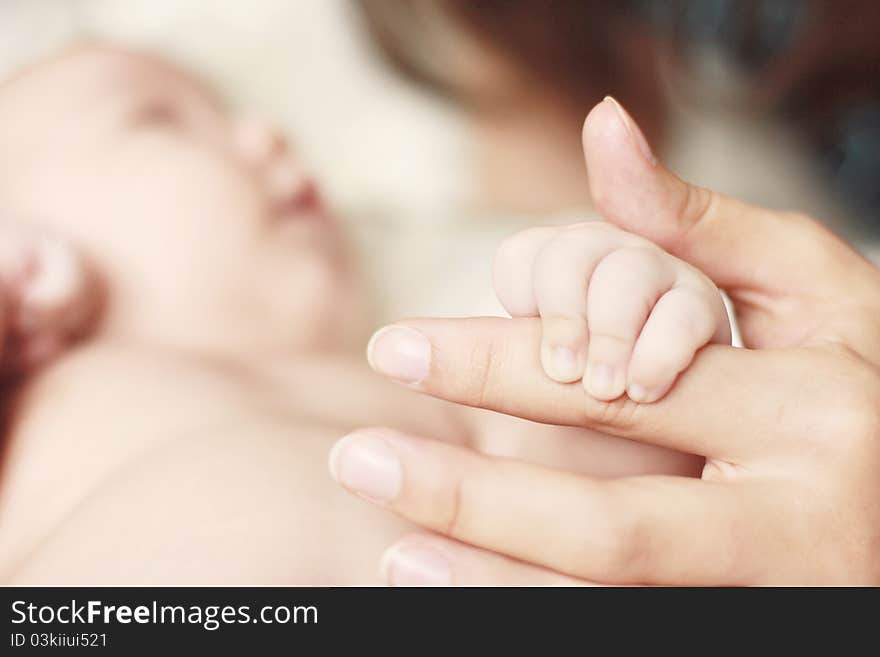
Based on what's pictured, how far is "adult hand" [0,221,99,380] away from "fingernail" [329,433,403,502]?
0.49 meters

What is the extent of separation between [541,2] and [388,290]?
0.66 meters

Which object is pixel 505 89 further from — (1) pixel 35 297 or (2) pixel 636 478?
(2) pixel 636 478

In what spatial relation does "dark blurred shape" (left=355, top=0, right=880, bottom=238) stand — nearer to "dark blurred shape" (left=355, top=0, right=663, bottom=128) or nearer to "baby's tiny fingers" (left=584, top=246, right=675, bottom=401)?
"dark blurred shape" (left=355, top=0, right=663, bottom=128)

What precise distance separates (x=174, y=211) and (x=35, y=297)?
0.18 m

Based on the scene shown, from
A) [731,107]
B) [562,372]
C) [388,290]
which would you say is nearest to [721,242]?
[562,372]

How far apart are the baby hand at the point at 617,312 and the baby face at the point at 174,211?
47 cm

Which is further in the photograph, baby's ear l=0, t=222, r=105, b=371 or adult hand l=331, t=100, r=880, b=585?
baby's ear l=0, t=222, r=105, b=371

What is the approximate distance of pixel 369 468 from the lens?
548 mm

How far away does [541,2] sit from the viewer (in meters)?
1.68

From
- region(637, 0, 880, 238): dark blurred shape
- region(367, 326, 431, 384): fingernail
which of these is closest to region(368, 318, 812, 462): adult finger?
region(367, 326, 431, 384): fingernail

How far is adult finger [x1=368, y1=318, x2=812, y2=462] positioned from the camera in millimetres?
571

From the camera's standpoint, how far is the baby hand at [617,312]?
552 millimetres

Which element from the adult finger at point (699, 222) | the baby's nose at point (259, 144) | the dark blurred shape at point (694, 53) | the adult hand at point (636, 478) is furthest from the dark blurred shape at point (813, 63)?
the adult hand at point (636, 478)

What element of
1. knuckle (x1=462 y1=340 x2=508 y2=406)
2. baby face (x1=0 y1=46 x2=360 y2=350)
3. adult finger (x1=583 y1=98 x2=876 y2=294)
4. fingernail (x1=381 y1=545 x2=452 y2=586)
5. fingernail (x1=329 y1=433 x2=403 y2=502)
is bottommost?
fingernail (x1=381 y1=545 x2=452 y2=586)
